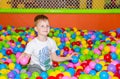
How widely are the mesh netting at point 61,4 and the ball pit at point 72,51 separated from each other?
272 mm

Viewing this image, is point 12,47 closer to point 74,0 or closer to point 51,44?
point 51,44

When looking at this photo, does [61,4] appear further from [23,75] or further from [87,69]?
[23,75]

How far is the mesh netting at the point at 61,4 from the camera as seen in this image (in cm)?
309

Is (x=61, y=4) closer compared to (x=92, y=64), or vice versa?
(x=92, y=64)

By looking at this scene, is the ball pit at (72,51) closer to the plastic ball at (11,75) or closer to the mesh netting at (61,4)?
the plastic ball at (11,75)

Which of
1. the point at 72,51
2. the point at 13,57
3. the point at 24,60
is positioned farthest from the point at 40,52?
the point at 72,51

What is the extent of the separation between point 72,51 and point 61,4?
2.65 ft

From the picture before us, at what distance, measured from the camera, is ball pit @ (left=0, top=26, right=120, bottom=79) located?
1.89m

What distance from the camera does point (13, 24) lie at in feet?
10.3

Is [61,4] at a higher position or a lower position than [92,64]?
higher

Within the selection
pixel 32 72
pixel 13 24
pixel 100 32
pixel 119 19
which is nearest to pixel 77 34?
pixel 100 32

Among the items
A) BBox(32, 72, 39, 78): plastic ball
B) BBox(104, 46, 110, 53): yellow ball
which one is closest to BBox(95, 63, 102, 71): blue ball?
BBox(104, 46, 110, 53): yellow ball

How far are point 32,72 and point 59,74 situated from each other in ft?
0.75

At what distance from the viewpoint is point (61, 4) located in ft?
10.2
